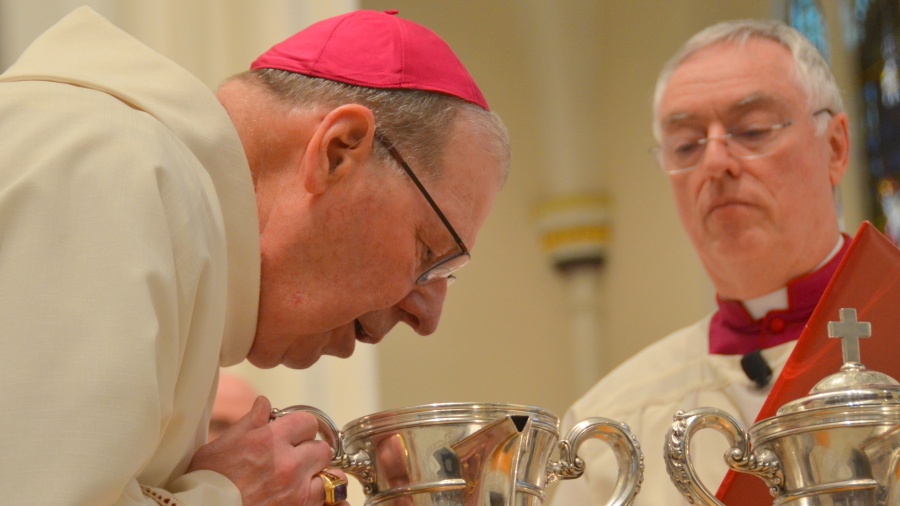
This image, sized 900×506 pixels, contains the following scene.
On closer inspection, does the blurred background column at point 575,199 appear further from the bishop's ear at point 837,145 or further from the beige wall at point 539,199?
the bishop's ear at point 837,145

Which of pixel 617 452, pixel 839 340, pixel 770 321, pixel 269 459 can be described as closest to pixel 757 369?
pixel 770 321

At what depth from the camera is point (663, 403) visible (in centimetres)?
261

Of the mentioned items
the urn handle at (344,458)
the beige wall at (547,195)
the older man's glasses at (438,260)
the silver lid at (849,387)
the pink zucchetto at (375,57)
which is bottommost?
the beige wall at (547,195)

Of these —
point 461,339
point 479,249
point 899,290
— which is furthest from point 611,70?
point 899,290

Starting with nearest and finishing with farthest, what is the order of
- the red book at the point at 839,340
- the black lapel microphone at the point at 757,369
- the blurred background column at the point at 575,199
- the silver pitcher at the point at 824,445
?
the silver pitcher at the point at 824,445 → the red book at the point at 839,340 → the black lapel microphone at the point at 757,369 → the blurred background column at the point at 575,199

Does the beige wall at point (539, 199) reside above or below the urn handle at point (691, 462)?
below

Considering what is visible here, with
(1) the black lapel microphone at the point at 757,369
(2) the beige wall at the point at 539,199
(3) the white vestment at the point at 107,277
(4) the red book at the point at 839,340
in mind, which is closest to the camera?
(3) the white vestment at the point at 107,277

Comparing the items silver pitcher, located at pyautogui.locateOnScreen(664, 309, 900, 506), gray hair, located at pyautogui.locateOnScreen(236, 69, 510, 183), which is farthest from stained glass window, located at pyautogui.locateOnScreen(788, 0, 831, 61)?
silver pitcher, located at pyautogui.locateOnScreen(664, 309, 900, 506)

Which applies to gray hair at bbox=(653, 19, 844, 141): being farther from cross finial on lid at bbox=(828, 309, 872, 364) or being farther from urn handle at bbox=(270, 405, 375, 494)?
urn handle at bbox=(270, 405, 375, 494)

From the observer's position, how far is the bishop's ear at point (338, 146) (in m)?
1.69

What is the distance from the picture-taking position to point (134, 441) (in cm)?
117

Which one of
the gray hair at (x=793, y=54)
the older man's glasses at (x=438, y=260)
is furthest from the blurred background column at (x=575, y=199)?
the older man's glasses at (x=438, y=260)

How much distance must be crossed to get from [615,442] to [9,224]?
97 centimetres

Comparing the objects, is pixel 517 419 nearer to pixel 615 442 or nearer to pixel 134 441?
pixel 615 442
